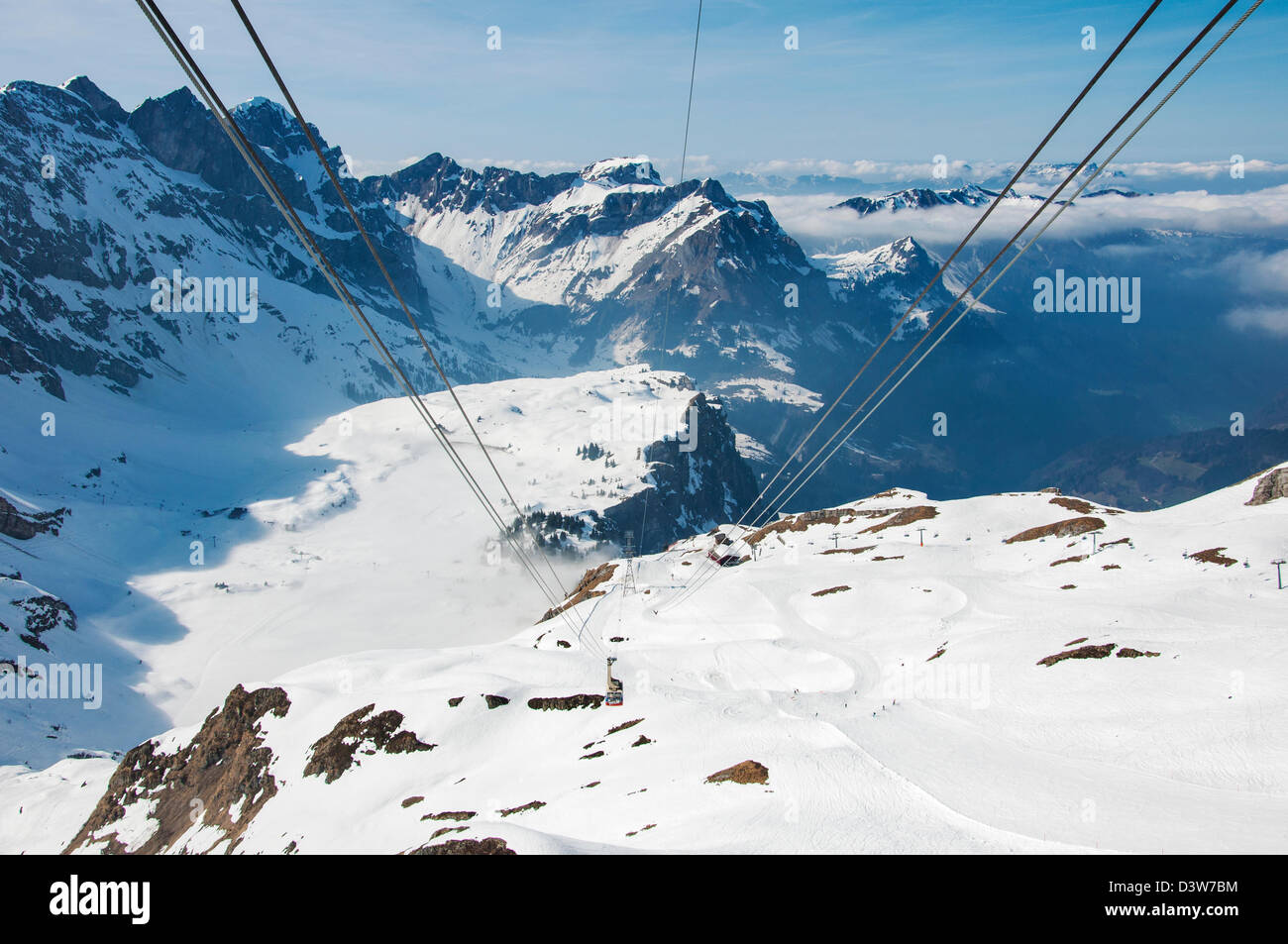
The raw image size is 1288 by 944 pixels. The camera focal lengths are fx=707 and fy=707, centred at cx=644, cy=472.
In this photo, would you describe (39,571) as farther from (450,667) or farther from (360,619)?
(450,667)

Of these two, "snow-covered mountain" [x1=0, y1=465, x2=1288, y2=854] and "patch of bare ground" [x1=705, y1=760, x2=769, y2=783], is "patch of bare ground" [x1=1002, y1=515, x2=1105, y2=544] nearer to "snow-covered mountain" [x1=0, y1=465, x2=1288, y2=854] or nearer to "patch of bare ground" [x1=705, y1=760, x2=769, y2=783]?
"snow-covered mountain" [x1=0, y1=465, x2=1288, y2=854]

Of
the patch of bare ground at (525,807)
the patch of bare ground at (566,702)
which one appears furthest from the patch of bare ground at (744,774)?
the patch of bare ground at (566,702)

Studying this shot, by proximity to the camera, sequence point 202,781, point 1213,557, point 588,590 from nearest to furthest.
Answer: point 1213,557
point 202,781
point 588,590

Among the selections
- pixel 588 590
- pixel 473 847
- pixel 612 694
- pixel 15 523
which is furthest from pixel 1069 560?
pixel 15 523

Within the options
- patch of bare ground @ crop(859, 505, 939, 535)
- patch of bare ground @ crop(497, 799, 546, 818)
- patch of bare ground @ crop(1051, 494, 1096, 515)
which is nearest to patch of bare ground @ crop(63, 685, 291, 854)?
patch of bare ground @ crop(497, 799, 546, 818)

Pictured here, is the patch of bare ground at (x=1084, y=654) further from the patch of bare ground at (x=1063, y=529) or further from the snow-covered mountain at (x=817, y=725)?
the patch of bare ground at (x=1063, y=529)

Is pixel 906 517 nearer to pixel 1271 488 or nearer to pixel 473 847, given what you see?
pixel 1271 488
